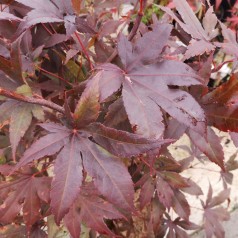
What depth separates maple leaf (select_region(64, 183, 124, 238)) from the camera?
926 millimetres

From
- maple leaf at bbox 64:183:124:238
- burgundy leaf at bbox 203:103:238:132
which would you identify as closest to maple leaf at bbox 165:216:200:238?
maple leaf at bbox 64:183:124:238

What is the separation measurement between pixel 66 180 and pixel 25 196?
38 cm

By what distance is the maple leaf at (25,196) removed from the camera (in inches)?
38.0

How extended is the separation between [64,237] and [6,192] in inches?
13.7

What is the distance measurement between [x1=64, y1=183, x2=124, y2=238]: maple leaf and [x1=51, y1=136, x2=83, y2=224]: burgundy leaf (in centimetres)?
30

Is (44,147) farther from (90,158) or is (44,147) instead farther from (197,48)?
(197,48)

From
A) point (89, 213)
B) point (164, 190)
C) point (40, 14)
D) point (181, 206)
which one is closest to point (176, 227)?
point (181, 206)

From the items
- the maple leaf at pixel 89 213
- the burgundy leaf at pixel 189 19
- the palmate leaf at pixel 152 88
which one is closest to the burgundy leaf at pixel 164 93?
the palmate leaf at pixel 152 88

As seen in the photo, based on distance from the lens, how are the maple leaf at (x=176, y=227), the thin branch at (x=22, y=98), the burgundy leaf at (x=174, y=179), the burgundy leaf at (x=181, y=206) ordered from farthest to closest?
the maple leaf at (x=176, y=227) → the burgundy leaf at (x=181, y=206) → the burgundy leaf at (x=174, y=179) → the thin branch at (x=22, y=98)

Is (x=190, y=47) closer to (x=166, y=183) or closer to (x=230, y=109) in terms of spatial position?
Answer: (x=230, y=109)

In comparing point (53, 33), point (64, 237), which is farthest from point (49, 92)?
point (64, 237)

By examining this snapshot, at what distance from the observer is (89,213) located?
0.96 metres

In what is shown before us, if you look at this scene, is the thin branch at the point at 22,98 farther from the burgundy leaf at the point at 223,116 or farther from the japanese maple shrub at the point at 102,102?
the burgundy leaf at the point at 223,116

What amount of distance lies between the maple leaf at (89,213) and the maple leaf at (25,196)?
0.09 meters
